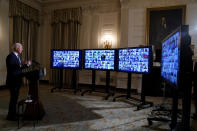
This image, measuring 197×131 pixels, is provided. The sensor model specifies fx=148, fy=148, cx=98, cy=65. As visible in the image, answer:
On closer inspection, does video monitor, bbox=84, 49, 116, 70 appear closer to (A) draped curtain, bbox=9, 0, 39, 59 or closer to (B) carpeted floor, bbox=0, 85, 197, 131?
(B) carpeted floor, bbox=0, 85, 197, 131

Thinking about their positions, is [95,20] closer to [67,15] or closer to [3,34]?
[67,15]

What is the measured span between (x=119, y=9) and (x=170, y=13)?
1749 mm

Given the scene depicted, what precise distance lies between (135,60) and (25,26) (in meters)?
4.53

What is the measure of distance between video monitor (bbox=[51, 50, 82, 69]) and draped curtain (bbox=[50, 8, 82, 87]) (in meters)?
1.15

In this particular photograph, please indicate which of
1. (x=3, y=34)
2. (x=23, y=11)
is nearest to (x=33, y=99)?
(x=3, y=34)

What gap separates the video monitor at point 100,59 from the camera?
4.26m

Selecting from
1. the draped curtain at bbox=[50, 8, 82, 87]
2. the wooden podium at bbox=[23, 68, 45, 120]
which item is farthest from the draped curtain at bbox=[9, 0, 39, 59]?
the wooden podium at bbox=[23, 68, 45, 120]

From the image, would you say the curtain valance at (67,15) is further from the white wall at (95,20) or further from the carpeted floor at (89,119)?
the carpeted floor at (89,119)

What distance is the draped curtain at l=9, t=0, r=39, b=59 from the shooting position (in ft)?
17.3

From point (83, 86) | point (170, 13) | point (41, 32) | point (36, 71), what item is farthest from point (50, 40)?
point (170, 13)

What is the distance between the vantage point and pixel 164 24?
4848 mm

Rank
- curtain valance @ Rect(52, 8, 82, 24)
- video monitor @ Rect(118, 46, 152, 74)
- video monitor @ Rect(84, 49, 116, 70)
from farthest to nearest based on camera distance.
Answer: curtain valance @ Rect(52, 8, 82, 24) → video monitor @ Rect(84, 49, 116, 70) → video monitor @ Rect(118, 46, 152, 74)

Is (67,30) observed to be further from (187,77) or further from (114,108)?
(187,77)

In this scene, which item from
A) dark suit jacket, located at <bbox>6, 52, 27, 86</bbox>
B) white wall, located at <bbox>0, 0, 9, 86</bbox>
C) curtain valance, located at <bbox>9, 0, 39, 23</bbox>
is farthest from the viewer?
curtain valance, located at <bbox>9, 0, 39, 23</bbox>
